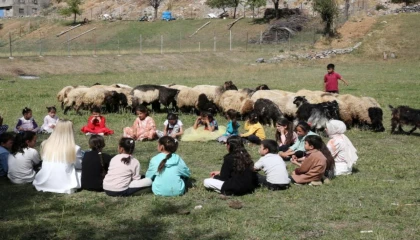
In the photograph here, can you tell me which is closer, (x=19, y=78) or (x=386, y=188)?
(x=386, y=188)

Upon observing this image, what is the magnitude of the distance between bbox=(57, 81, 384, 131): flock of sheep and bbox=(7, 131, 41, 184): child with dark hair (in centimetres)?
758

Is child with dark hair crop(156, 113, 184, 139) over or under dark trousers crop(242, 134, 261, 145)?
over

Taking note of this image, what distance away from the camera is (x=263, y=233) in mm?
6441

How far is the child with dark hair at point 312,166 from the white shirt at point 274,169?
0.40 m

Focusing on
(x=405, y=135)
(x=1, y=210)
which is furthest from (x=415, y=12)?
(x=1, y=210)

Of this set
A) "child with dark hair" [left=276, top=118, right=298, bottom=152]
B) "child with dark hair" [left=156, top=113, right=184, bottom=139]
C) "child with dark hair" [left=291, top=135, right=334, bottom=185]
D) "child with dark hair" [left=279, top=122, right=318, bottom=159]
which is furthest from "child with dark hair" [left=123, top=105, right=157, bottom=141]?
"child with dark hair" [left=291, top=135, right=334, bottom=185]

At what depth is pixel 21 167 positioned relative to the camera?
877 centimetres

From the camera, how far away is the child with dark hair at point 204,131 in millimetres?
12875

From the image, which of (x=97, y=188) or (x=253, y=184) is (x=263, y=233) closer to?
(x=253, y=184)

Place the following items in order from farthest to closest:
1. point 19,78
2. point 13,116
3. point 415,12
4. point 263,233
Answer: point 415,12, point 19,78, point 13,116, point 263,233

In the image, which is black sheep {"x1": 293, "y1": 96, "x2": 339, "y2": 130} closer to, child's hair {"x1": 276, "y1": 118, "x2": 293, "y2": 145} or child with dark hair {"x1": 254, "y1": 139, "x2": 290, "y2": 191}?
child's hair {"x1": 276, "y1": 118, "x2": 293, "y2": 145}

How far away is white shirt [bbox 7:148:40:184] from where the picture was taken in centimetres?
876

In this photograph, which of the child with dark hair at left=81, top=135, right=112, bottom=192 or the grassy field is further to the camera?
the child with dark hair at left=81, top=135, right=112, bottom=192

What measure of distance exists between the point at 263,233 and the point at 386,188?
9.69 feet
